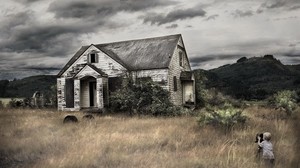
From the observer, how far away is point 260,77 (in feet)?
15.0

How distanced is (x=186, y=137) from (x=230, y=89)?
1605 millimetres

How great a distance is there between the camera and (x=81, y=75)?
1460cm

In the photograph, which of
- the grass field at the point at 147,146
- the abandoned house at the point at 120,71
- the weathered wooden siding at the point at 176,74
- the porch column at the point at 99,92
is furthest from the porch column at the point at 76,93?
the grass field at the point at 147,146

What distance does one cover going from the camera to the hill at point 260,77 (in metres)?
3.98

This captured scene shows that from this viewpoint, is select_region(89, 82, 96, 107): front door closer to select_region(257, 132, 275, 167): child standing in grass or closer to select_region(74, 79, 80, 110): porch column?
select_region(74, 79, 80, 110): porch column

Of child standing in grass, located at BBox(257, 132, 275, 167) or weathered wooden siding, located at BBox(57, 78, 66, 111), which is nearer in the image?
child standing in grass, located at BBox(257, 132, 275, 167)

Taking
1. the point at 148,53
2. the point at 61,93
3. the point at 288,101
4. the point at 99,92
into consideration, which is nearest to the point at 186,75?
the point at 148,53

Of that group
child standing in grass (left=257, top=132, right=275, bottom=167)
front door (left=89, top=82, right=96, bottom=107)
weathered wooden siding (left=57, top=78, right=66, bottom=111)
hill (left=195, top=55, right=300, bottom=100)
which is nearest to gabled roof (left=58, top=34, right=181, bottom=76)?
front door (left=89, top=82, right=96, bottom=107)

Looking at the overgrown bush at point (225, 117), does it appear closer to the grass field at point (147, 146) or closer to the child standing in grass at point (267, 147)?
the grass field at point (147, 146)

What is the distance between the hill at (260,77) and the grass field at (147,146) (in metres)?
0.41

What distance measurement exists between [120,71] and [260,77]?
10.0 m

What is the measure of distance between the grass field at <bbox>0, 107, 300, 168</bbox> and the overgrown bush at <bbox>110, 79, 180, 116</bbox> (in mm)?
4124

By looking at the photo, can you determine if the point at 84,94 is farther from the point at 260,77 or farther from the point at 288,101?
the point at 260,77

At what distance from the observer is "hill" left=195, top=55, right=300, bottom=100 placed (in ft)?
13.1
